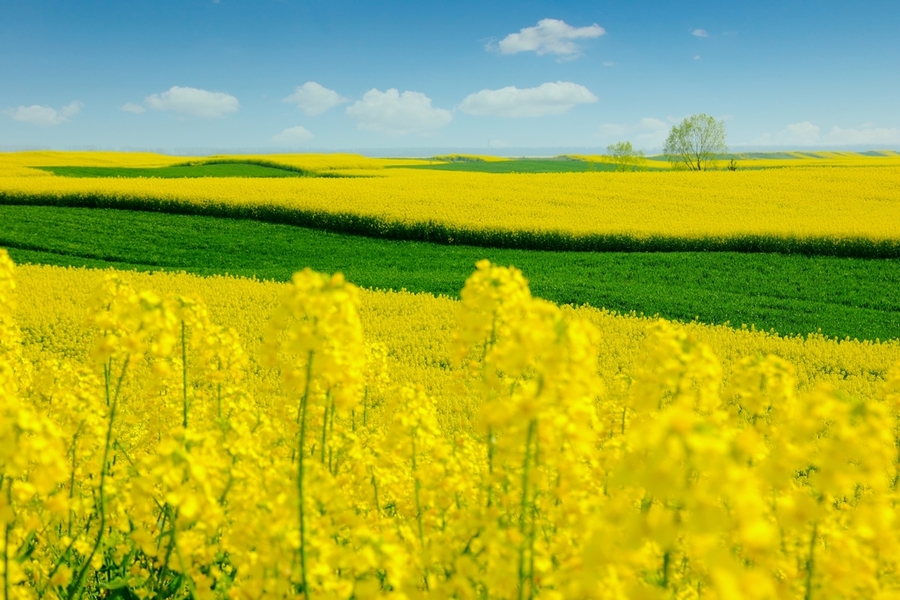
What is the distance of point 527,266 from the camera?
18641 mm

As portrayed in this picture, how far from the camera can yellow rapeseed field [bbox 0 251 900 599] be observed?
1650 mm

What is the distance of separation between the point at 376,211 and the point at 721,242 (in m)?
12.6

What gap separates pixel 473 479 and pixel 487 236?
63.5ft

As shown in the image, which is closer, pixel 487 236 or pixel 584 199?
pixel 487 236

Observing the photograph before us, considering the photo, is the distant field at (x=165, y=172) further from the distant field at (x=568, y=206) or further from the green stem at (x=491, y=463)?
the green stem at (x=491, y=463)

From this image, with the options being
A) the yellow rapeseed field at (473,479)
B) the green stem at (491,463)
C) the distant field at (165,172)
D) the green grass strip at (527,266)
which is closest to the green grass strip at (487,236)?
the green grass strip at (527,266)

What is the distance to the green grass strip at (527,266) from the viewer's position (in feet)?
46.6

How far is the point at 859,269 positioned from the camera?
18.0 m

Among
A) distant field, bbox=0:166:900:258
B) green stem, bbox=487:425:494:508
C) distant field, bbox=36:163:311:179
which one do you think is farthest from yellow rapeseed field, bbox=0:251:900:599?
distant field, bbox=36:163:311:179

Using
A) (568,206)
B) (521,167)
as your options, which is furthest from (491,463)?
(521,167)

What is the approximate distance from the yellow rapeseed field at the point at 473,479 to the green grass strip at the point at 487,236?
1748cm

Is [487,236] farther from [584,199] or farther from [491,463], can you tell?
[491,463]

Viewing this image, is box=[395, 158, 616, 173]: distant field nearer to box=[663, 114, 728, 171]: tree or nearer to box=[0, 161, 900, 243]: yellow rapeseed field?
box=[663, 114, 728, 171]: tree

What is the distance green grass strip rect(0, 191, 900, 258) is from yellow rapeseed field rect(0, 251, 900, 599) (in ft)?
57.3
